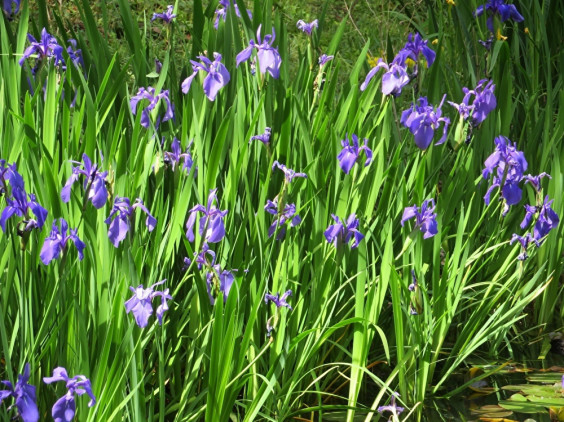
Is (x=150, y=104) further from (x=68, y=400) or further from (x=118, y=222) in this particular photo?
(x=68, y=400)

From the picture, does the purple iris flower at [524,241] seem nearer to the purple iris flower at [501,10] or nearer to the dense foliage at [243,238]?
the dense foliage at [243,238]

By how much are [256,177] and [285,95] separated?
34 centimetres

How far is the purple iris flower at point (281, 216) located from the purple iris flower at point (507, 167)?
652 mm

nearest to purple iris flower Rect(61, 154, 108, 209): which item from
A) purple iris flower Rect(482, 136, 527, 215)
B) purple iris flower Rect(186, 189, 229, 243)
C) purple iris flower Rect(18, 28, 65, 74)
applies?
purple iris flower Rect(186, 189, 229, 243)

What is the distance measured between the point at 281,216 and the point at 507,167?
0.75 metres

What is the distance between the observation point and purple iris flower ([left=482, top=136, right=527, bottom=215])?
2367 mm

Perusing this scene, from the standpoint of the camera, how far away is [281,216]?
211 cm

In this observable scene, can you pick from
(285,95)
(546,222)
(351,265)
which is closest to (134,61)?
(285,95)

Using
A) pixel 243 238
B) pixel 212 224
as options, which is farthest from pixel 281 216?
pixel 212 224

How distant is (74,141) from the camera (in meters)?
2.28

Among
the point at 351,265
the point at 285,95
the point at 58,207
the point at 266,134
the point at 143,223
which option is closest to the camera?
the point at 58,207

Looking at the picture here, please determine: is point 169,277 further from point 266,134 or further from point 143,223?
point 266,134

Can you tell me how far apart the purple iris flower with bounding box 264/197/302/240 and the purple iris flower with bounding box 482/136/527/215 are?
0.65m

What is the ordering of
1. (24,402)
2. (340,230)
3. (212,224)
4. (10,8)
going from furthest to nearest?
(10,8) → (340,230) → (212,224) → (24,402)
